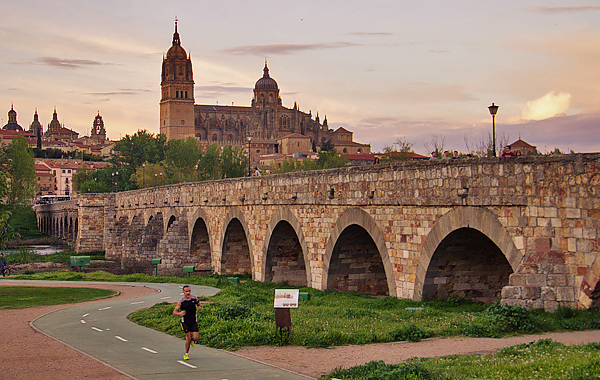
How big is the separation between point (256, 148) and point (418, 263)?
136 meters

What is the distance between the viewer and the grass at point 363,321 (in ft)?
34.4

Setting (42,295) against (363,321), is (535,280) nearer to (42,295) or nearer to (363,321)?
(363,321)

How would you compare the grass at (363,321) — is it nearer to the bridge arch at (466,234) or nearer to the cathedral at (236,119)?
the bridge arch at (466,234)

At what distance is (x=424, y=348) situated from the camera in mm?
9961

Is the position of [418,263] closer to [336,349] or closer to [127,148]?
[336,349]

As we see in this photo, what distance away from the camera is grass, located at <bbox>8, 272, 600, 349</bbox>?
34.4 feet

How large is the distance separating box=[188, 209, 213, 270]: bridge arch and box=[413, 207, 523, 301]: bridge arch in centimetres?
1882

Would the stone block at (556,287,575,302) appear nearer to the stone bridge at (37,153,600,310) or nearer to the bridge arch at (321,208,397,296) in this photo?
the stone bridge at (37,153,600,310)

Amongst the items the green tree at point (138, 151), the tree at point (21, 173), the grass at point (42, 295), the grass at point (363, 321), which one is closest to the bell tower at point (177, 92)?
the green tree at point (138, 151)

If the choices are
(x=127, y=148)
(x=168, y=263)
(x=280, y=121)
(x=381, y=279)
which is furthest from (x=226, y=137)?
(x=381, y=279)

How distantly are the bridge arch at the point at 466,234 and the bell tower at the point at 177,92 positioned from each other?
146 meters

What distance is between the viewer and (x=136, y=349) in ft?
37.4

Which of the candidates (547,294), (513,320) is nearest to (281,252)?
(547,294)

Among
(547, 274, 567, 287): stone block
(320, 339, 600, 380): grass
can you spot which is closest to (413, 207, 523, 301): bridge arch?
(547, 274, 567, 287): stone block
